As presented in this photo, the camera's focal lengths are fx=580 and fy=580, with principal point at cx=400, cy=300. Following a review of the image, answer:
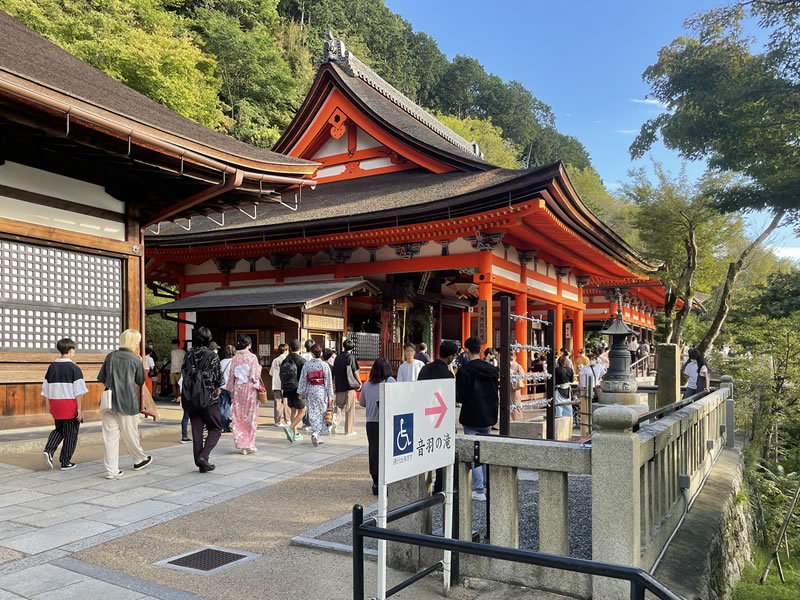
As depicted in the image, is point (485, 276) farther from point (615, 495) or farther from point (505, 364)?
point (615, 495)

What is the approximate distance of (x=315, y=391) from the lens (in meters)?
8.84

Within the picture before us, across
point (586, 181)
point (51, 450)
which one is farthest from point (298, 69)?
point (51, 450)

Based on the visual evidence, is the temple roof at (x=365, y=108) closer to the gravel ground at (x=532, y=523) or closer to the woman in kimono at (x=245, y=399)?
the woman in kimono at (x=245, y=399)

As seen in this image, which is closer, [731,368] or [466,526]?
[466,526]

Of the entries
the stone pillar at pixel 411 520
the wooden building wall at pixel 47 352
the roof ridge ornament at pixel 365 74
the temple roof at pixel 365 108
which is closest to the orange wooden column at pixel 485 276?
the temple roof at pixel 365 108

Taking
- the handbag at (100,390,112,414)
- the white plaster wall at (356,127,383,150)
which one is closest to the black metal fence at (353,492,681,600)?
the handbag at (100,390,112,414)

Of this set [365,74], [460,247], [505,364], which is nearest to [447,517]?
[505,364]

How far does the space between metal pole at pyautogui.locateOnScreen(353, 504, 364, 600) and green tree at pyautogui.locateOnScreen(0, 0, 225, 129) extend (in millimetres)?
23324

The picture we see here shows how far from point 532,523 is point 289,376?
5.28 meters

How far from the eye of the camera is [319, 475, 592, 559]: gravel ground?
14.6ft

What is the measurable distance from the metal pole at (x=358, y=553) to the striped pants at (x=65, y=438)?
535 cm

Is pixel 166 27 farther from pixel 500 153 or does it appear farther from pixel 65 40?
pixel 500 153

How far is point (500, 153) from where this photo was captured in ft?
152

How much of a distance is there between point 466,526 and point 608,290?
1024 inches
